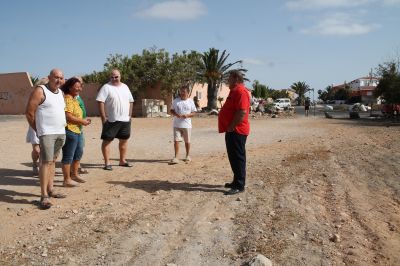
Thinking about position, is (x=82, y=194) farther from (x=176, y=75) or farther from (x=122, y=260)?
(x=176, y=75)

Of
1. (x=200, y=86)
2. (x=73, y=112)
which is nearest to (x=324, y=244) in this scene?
(x=73, y=112)

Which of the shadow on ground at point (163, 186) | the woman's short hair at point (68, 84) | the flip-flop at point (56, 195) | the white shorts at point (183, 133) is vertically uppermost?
the woman's short hair at point (68, 84)

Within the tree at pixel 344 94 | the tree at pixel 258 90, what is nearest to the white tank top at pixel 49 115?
the tree at pixel 258 90

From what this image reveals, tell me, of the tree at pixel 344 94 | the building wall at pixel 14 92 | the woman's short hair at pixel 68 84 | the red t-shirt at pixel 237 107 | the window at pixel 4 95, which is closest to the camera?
the red t-shirt at pixel 237 107

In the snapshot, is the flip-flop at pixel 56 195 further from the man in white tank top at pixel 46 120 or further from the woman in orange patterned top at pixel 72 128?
the woman in orange patterned top at pixel 72 128

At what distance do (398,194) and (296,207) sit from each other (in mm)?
1923

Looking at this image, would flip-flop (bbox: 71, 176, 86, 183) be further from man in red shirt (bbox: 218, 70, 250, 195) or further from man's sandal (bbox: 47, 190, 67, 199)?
man in red shirt (bbox: 218, 70, 250, 195)

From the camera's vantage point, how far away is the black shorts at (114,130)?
7.15 meters

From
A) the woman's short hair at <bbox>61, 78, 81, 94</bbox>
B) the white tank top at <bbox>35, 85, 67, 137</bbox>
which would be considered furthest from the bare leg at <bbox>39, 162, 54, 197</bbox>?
the woman's short hair at <bbox>61, 78, 81, 94</bbox>

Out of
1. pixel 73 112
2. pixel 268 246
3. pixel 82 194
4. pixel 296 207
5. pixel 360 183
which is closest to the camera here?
pixel 268 246

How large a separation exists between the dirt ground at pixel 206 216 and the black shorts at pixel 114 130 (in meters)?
0.62

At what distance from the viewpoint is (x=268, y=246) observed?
3877mm

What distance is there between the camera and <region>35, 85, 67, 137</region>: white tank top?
16.2ft

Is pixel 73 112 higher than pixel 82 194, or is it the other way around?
pixel 73 112
